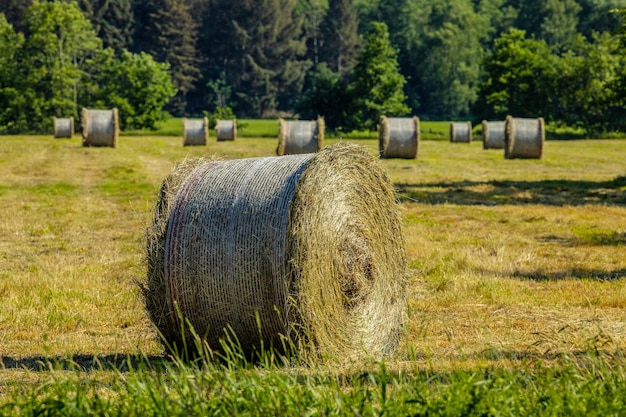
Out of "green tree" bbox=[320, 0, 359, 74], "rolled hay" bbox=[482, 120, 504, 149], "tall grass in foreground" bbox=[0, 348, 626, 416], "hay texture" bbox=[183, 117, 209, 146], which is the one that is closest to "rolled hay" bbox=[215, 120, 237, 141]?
"hay texture" bbox=[183, 117, 209, 146]

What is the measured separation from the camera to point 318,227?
825 cm

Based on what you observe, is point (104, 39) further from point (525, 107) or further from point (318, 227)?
point (318, 227)

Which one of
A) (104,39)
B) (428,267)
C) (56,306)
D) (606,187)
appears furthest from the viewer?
(104,39)

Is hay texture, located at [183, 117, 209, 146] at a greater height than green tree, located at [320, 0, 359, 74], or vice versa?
green tree, located at [320, 0, 359, 74]

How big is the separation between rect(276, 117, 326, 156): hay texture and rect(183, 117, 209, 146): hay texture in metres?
13.4

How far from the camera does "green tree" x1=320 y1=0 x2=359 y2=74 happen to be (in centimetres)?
11912

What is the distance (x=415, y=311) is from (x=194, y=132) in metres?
35.5

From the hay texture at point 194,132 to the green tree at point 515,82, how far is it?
2638cm

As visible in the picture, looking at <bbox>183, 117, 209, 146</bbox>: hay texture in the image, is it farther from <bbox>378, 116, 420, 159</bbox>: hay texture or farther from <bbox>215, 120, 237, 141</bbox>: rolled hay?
<bbox>378, 116, 420, 159</bbox>: hay texture

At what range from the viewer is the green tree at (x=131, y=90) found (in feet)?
228

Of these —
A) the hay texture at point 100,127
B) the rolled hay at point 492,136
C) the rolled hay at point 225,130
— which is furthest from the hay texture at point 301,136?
the rolled hay at point 225,130

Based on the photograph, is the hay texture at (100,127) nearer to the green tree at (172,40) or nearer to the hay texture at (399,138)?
the hay texture at (399,138)

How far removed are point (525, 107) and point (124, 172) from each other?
42.5m

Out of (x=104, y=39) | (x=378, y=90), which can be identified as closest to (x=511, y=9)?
(x=104, y=39)
